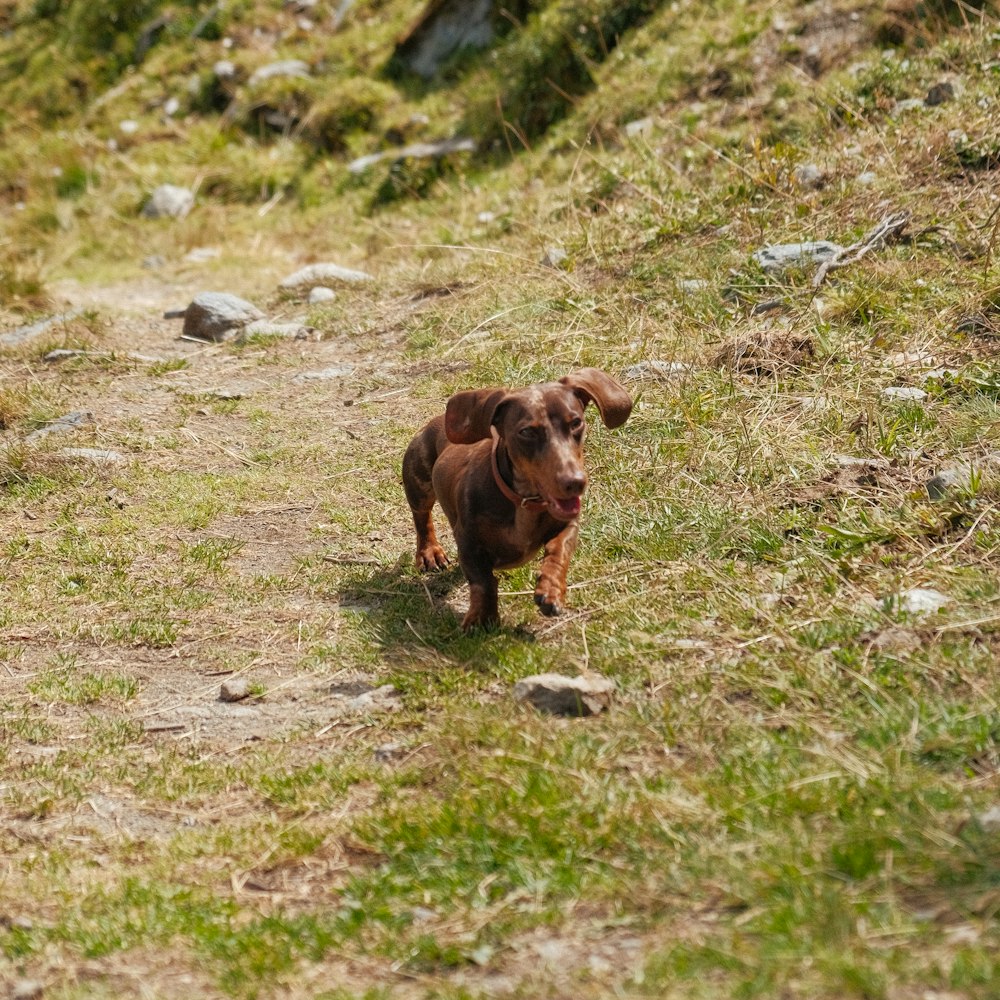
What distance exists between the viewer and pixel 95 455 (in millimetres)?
7008

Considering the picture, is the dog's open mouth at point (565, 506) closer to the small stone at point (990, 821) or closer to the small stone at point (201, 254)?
the small stone at point (990, 821)

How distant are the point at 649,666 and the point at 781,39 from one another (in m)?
7.40

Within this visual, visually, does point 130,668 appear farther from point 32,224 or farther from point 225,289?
point 32,224

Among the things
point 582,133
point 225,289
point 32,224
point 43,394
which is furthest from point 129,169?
point 43,394

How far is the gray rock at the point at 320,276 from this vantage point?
32.2ft

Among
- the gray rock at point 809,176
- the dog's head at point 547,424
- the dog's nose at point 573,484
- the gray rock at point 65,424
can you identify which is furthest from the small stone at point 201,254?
the dog's nose at point 573,484

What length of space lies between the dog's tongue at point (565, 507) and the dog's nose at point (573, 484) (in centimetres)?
6

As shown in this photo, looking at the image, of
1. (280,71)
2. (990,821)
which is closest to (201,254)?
(280,71)

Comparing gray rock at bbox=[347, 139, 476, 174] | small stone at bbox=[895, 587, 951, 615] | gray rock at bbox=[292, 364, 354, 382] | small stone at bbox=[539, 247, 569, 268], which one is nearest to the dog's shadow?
small stone at bbox=[895, 587, 951, 615]

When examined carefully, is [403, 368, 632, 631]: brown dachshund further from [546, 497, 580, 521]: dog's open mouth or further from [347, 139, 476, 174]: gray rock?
[347, 139, 476, 174]: gray rock

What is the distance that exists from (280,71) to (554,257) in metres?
7.17

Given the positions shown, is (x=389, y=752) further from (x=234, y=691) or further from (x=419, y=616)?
(x=419, y=616)

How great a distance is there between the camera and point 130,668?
4.98m

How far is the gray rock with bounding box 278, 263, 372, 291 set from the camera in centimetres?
980
